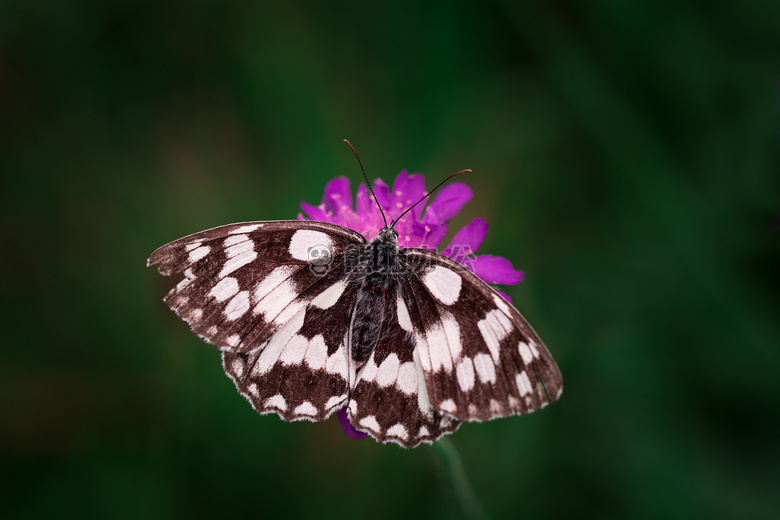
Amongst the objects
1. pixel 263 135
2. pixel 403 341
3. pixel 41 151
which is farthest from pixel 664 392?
pixel 41 151

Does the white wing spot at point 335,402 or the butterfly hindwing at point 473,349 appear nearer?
the butterfly hindwing at point 473,349

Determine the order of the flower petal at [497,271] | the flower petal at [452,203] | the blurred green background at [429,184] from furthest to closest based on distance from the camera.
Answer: the blurred green background at [429,184] → the flower petal at [452,203] → the flower petal at [497,271]

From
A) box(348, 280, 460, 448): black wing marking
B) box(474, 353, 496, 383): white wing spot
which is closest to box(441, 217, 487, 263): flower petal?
box(348, 280, 460, 448): black wing marking

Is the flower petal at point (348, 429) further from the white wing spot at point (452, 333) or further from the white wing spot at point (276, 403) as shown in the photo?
the white wing spot at point (452, 333)

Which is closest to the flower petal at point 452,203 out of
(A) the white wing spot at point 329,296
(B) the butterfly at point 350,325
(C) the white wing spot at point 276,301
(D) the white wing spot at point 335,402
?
(B) the butterfly at point 350,325

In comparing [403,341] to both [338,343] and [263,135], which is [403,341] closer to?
[338,343]

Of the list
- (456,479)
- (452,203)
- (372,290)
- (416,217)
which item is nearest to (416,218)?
(416,217)

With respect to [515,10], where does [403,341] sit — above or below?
below
